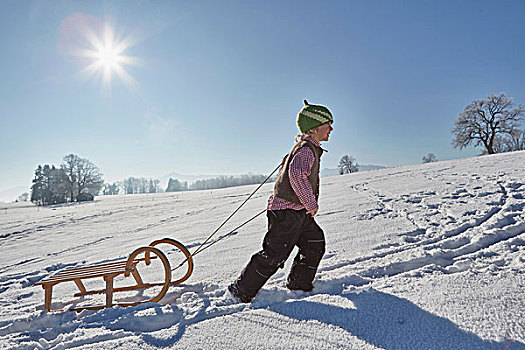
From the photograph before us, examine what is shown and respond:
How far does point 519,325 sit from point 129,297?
2999 millimetres

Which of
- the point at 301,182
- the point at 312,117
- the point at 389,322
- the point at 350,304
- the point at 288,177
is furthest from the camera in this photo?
the point at 312,117

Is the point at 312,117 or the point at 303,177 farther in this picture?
the point at 312,117

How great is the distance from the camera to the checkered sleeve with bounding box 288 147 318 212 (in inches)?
89.0

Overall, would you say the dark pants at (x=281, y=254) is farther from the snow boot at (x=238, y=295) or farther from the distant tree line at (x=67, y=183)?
the distant tree line at (x=67, y=183)

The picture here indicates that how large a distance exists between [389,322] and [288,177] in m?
1.24

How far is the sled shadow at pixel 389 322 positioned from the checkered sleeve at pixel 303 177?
0.75 m

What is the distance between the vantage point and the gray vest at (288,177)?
2.35m

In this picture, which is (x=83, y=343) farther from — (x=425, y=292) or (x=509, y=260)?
(x=509, y=260)

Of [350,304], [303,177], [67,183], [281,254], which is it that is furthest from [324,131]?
[67,183]

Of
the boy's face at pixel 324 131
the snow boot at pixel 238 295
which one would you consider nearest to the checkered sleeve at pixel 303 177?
the boy's face at pixel 324 131

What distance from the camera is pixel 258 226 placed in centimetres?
558

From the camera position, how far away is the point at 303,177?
2.29m

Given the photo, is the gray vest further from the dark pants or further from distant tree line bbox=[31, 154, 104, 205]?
distant tree line bbox=[31, 154, 104, 205]

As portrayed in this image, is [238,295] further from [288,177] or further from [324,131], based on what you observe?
[324,131]
